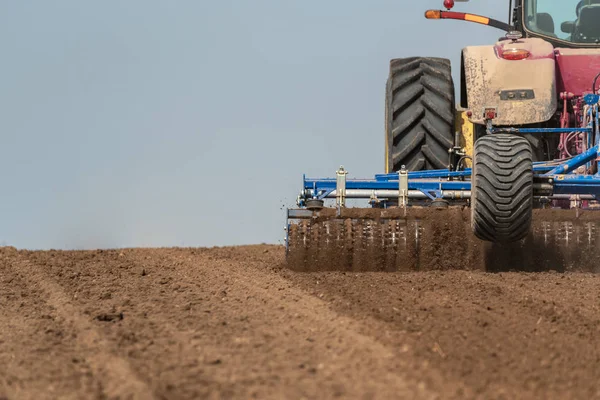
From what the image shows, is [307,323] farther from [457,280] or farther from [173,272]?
[173,272]

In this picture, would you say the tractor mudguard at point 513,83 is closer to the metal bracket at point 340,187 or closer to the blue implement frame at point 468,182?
the blue implement frame at point 468,182

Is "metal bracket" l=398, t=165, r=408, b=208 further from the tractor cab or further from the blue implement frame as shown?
the tractor cab

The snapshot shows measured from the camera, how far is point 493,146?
6023 mm

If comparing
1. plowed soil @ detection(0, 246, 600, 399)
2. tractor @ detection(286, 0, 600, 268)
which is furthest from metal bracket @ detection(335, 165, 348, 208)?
plowed soil @ detection(0, 246, 600, 399)

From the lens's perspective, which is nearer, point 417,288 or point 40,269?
point 417,288

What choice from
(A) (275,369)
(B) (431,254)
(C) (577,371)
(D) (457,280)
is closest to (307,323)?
(A) (275,369)

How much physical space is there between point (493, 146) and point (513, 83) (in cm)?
182

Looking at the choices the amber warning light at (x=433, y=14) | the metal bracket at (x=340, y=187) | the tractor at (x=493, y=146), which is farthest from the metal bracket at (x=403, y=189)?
the amber warning light at (x=433, y=14)

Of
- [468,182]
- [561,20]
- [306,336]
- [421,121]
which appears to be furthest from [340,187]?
[306,336]

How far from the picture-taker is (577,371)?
325cm

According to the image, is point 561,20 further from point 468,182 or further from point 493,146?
point 493,146

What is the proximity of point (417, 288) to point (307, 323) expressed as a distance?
1.53m

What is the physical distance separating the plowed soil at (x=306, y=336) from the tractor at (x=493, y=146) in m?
0.46

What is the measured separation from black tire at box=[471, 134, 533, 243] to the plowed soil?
353mm
